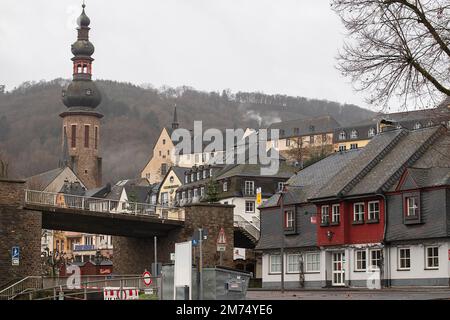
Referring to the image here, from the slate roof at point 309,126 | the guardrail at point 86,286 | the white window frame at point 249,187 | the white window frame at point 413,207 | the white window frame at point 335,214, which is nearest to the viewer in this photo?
the guardrail at point 86,286

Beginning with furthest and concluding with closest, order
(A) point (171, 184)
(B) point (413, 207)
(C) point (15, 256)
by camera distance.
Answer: (A) point (171, 184) → (C) point (15, 256) → (B) point (413, 207)

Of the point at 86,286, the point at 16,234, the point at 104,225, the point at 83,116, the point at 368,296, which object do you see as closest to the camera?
the point at 86,286

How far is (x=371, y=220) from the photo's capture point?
51.1m

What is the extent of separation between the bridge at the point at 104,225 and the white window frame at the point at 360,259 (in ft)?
43.2

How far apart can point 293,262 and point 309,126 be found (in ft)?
388

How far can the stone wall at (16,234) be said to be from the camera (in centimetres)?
5441

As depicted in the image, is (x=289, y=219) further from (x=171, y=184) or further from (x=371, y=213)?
(x=171, y=184)

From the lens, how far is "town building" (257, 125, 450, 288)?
46969 mm

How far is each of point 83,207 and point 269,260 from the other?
43.0 feet

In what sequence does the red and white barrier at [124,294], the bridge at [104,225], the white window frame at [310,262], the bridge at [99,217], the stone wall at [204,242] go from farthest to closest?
the stone wall at [204,242]
the bridge at [99,217]
the bridge at [104,225]
the white window frame at [310,262]
the red and white barrier at [124,294]

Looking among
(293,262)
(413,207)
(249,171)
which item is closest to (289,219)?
(293,262)

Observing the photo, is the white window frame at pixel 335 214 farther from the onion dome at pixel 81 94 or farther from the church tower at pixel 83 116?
the onion dome at pixel 81 94

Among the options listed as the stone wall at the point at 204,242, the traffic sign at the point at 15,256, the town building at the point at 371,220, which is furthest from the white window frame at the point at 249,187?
the traffic sign at the point at 15,256

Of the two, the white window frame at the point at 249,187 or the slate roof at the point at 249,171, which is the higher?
the slate roof at the point at 249,171
